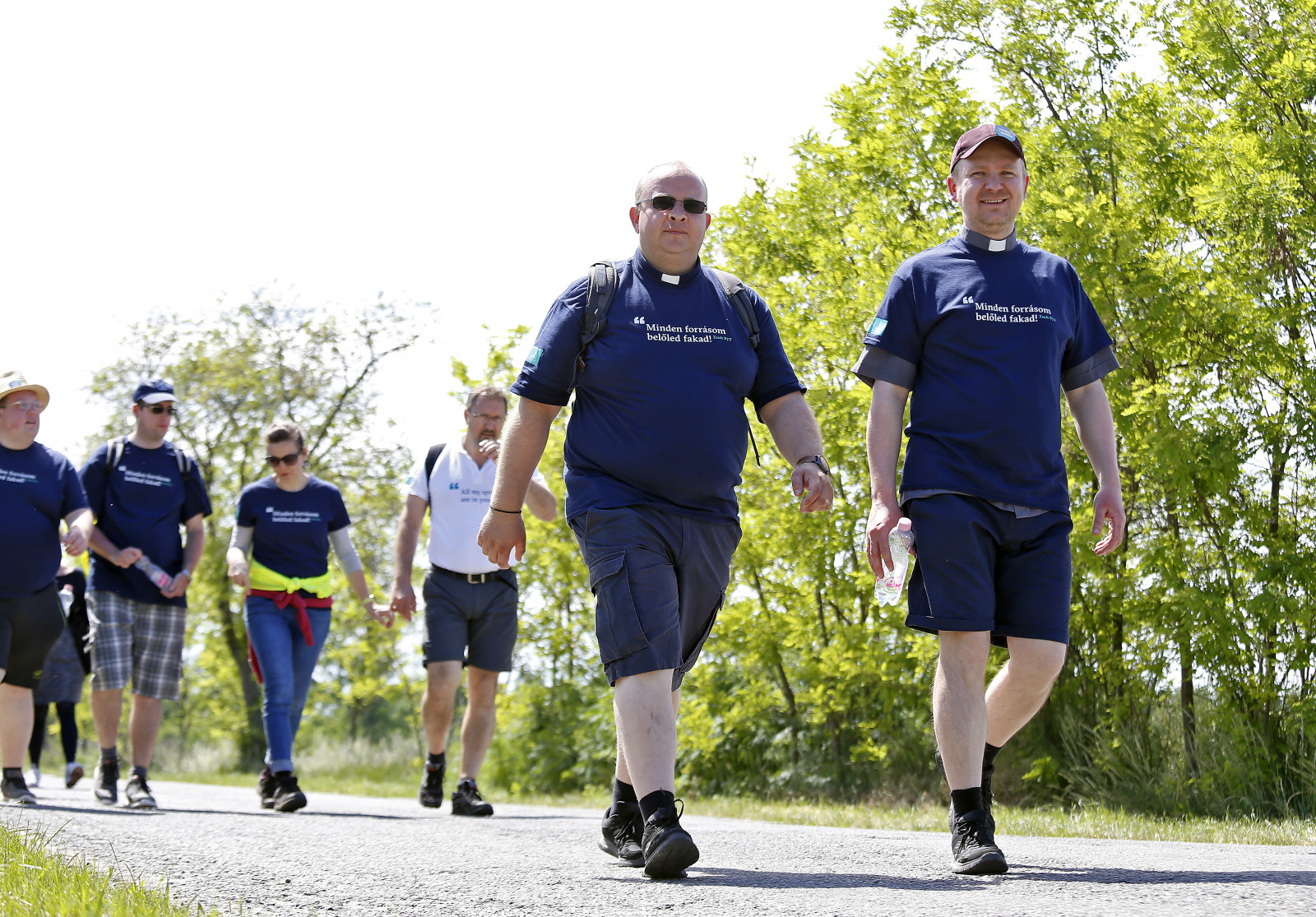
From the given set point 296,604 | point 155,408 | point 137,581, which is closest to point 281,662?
point 296,604

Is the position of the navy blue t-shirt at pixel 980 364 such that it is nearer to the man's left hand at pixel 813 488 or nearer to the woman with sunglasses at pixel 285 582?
the man's left hand at pixel 813 488

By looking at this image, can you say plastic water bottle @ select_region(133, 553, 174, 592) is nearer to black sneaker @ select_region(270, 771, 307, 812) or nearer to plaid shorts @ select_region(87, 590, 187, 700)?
plaid shorts @ select_region(87, 590, 187, 700)

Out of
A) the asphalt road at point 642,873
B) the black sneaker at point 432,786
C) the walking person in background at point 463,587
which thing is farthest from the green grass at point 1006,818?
the walking person in background at point 463,587

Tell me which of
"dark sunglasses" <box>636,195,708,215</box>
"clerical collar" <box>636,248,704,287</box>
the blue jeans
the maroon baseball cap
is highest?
the maroon baseball cap

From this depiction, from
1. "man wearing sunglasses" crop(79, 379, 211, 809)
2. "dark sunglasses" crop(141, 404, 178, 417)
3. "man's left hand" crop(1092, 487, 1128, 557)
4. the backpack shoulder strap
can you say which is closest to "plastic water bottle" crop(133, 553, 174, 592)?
"man wearing sunglasses" crop(79, 379, 211, 809)

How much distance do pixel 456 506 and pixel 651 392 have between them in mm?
3845

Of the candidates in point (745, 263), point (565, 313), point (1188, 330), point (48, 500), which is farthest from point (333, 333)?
point (565, 313)

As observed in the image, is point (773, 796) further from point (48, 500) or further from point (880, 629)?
point (48, 500)

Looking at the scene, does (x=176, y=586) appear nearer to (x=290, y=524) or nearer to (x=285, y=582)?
(x=285, y=582)

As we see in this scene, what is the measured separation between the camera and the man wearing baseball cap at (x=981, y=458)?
175 inches

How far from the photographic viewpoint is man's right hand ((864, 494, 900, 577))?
4469 mm

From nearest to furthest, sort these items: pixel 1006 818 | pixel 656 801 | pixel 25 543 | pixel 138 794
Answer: pixel 656 801
pixel 1006 818
pixel 25 543
pixel 138 794

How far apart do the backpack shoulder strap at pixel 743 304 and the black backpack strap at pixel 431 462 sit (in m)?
3.84

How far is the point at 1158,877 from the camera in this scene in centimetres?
392
